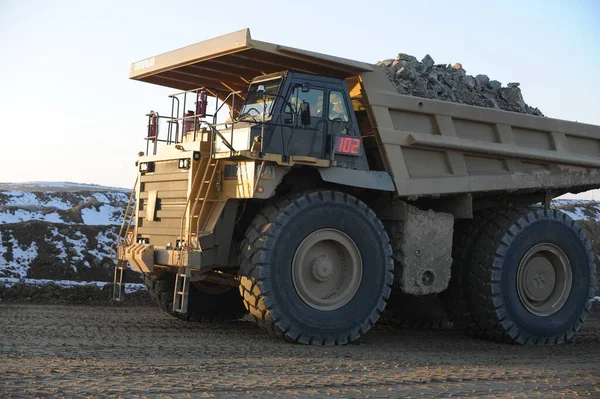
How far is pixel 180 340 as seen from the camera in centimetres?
811

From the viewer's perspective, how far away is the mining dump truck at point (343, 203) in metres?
8.36

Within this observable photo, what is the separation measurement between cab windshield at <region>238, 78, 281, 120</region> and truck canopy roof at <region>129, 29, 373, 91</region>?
17 cm

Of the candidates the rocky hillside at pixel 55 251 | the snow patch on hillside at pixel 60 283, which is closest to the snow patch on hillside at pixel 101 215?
the rocky hillside at pixel 55 251

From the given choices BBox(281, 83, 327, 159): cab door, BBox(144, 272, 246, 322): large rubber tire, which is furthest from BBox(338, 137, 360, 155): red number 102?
BBox(144, 272, 246, 322): large rubber tire

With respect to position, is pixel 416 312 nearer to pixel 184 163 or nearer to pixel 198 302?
pixel 198 302

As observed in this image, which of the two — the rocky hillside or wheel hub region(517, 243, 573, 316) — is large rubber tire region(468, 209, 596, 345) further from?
the rocky hillside

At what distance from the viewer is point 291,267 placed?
27.1 feet

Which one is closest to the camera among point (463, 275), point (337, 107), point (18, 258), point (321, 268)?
point (321, 268)

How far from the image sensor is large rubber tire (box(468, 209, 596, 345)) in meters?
9.66

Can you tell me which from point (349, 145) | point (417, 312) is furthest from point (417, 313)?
point (349, 145)

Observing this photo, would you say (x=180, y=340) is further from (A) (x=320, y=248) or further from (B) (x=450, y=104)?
(B) (x=450, y=104)

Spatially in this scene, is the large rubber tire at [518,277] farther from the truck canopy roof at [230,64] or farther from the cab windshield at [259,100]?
the cab windshield at [259,100]

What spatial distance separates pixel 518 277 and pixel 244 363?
4435mm

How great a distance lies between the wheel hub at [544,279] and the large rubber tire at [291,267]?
2115 millimetres
